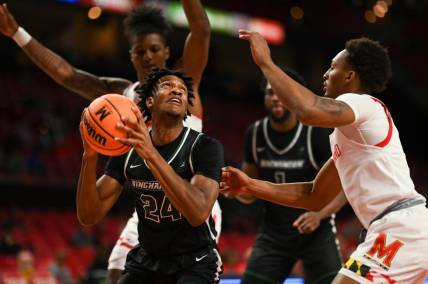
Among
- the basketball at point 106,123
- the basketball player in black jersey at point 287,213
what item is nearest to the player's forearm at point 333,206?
the basketball player in black jersey at point 287,213

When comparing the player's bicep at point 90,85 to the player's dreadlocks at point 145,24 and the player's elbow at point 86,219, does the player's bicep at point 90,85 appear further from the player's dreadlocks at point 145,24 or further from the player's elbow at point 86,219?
the player's elbow at point 86,219

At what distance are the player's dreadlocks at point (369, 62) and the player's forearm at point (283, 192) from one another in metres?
0.94

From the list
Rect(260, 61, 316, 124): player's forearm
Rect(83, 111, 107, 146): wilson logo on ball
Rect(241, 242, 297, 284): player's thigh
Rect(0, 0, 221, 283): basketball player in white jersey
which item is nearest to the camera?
Rect(260, 61, 316, 124): player's forearm

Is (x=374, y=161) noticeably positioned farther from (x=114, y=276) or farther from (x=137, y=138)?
(x=114, y=276)

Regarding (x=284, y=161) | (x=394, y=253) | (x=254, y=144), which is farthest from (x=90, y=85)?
(x=394, y=253)

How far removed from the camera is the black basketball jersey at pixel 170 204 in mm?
4336

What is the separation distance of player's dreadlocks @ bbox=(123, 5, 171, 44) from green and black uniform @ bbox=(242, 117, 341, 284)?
131 cm

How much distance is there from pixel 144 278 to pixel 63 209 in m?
11.1

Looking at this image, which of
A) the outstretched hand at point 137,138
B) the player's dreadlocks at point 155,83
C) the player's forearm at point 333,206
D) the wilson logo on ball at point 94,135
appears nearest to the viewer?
the outstretched hand at point 137,138

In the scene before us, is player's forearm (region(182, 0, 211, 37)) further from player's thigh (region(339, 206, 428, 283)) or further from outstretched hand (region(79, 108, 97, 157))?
player's thigh (region(339, 206, 428, 283))

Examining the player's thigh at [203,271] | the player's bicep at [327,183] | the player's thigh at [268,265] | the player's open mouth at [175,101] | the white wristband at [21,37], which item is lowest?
the player's thigh at [268,265]

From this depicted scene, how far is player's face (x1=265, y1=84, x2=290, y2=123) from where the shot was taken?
5980mm

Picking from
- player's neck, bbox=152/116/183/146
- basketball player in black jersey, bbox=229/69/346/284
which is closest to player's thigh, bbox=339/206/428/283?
player's neck, bbox=152/116/183/146

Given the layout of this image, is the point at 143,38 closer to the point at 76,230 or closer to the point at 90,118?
the point at 90,118
